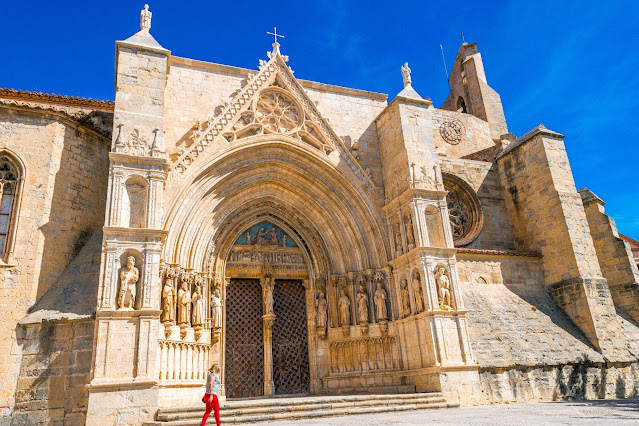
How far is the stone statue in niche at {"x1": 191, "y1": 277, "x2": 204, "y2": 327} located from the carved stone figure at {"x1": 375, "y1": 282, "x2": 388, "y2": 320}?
13.4 feet

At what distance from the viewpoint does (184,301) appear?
1027cm

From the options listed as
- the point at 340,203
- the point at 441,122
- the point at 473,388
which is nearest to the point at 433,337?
the point at 473,388

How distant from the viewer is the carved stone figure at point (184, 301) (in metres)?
10.2

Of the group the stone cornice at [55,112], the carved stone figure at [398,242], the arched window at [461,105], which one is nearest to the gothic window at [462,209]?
the carved stone figure at [398,242]

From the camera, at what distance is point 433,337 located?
34.3 feet

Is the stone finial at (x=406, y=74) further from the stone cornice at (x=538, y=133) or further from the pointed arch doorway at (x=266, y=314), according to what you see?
the pointed arch doorway at (x=266, y=314)

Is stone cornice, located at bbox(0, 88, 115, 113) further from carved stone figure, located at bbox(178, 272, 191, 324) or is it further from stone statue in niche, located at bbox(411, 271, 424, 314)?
stone statue in niche, located at bbox(411, 271, 424, 314)

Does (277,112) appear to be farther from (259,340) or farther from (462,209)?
(462,209)

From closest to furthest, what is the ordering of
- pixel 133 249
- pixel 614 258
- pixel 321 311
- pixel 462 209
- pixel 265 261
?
1. pixel 133 249
2. pixel 321 311
3. pixel 265 261
4. pixel 614 258
5. pixel 462 209

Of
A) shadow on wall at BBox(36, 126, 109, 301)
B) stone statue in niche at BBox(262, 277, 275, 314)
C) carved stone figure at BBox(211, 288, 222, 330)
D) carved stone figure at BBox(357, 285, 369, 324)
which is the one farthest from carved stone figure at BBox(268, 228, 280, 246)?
shadow on wall at BBox(36, 126, 109, 301)

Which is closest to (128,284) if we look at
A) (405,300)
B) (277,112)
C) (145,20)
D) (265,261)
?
(265,261)

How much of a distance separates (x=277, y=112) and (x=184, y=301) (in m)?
5.32

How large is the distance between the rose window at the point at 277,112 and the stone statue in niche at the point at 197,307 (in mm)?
4256

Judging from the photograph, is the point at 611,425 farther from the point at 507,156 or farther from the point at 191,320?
the point at 507,156
